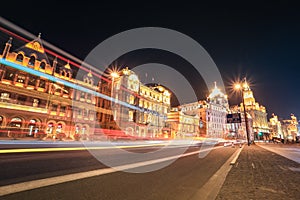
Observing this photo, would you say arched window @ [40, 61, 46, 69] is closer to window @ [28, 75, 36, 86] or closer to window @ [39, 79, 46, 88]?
window @ [39, 79, 46, 88]

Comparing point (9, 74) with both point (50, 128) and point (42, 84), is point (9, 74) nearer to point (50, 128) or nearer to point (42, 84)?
point (42, 84)

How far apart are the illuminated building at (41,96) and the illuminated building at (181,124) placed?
103ft

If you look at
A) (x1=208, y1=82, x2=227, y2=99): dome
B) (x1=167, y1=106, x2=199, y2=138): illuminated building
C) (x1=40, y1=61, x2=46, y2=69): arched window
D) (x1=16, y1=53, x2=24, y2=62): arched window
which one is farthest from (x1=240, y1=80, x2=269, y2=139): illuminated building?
(x1=16, y1=53, x2=24, y2=62): arched window

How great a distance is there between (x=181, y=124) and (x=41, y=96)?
52230 mm

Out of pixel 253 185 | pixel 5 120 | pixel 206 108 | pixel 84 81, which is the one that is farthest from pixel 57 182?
pixel 206 108

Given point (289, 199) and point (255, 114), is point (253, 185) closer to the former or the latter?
point (289, 199)

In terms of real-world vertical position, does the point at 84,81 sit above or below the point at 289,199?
above

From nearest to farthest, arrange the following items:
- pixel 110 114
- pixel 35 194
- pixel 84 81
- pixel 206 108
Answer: pixel 35 194, pixel 84 81, pixel 110 114, pixel 206 108

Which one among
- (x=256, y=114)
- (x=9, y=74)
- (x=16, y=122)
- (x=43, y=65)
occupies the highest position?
(x=256, y=114)

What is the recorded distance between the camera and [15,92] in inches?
953

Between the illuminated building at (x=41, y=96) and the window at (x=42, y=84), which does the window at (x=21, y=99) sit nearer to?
the illuminated building at (x=41, y=96)

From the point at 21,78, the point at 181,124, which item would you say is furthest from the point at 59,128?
the point at 181,124

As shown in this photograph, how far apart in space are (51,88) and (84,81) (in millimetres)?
8473

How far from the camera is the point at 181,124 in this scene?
219ft
